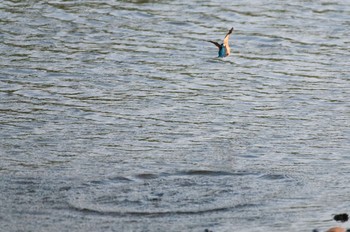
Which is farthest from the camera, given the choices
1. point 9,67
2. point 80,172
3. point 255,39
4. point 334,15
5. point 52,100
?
point 334,15

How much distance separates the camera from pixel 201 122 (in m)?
11.0

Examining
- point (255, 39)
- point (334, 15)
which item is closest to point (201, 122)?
point (255, 39)

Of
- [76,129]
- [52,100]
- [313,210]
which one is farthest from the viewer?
[52,100]

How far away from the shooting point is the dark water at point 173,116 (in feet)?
27.0

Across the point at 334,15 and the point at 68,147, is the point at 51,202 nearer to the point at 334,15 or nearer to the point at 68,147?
the point at 68,147

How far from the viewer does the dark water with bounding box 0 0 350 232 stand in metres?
8.22

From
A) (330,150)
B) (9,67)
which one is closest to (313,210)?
(330,150)

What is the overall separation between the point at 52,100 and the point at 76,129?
1.25 metres

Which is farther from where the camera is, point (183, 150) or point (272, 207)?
point (183, 150)

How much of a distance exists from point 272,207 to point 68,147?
2.60 meters

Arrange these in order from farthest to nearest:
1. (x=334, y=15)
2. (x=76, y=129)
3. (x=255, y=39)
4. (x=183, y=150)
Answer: (x=334, y=15) < (x=255, y=39) < (x=76, y=129) < (x=183, y=150)

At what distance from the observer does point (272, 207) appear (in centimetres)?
821

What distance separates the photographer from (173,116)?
11.2 metres

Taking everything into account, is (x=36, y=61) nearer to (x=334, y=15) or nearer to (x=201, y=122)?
(x=201, y=122)
